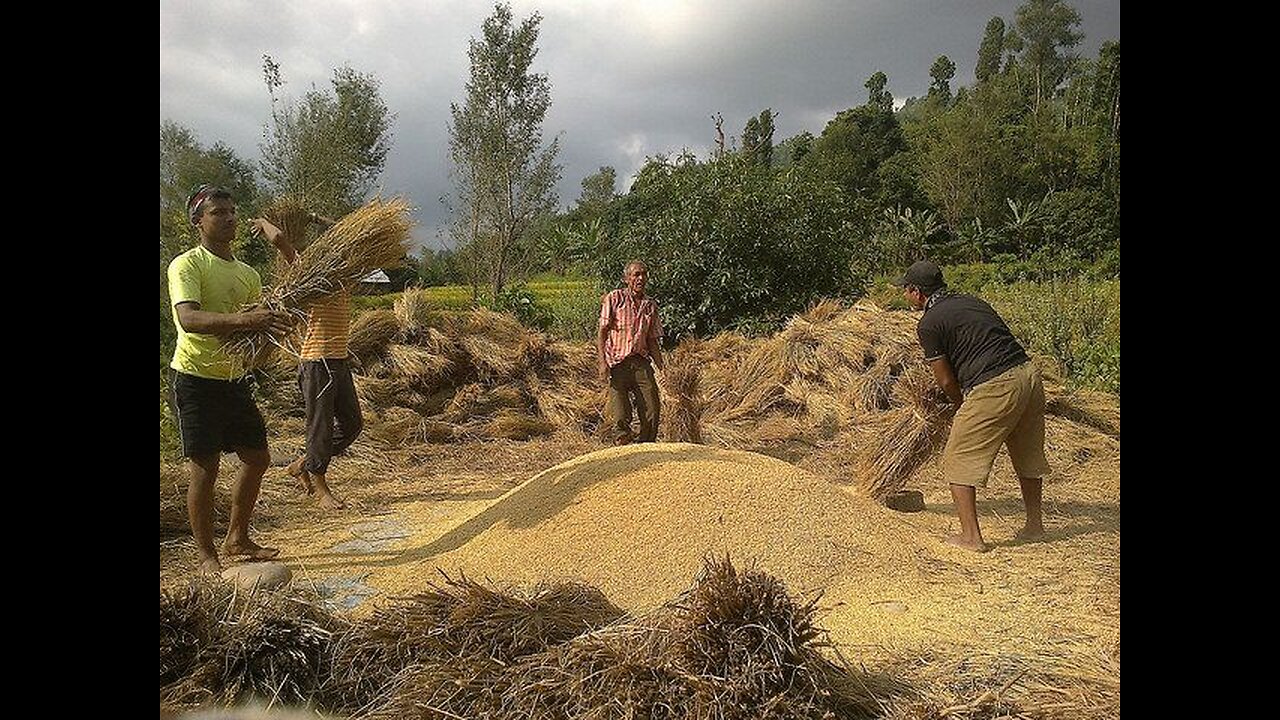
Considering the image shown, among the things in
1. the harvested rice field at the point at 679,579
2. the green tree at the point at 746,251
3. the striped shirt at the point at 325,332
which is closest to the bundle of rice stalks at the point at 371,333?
the harvested rice field at the point at 679,579

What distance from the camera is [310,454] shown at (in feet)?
15.7

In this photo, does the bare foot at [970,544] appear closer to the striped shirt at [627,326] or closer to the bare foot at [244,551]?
the striped shirt at [627,326]

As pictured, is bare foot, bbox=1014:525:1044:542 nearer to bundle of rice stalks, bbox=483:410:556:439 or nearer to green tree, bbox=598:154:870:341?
bundle of rice stalks, bbox=483:410:556:439

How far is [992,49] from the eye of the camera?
44.2m

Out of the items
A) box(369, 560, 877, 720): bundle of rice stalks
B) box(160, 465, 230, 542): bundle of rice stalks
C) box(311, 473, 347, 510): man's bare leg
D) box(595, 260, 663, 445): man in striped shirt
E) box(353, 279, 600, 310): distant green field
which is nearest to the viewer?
box(369, 560, 877, 720): bundle of rice stalks

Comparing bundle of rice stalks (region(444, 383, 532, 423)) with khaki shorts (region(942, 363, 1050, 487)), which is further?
bundle of rice stalks (region(444, 383, 532, 423))

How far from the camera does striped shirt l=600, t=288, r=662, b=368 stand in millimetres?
5496

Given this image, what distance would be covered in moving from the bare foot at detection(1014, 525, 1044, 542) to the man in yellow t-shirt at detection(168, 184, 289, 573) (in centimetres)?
399

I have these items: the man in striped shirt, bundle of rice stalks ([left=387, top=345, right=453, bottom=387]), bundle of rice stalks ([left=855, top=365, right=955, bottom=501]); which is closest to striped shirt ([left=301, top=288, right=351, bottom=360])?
the man in striped shirt

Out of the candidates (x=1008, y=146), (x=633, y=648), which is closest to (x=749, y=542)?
(x=633, y=648)

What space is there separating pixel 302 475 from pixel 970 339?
4.54m

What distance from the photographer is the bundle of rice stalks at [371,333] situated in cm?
849

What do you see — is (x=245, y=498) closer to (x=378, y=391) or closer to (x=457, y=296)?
(x=378, y=391)

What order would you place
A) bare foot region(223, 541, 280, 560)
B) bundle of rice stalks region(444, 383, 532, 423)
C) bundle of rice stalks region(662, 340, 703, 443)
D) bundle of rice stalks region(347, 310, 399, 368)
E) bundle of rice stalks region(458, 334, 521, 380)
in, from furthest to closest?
bundle of rice stalks region(458, 334, 521, 380)
bundle of rice stalks region(347, 310, 399, 368)
bundle of rice stalks region(444, 383, 532, 423)
bundle of rice stalks region(662, 340, 703, 443)
bare foot region(223, 541, 280, 560)
